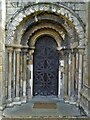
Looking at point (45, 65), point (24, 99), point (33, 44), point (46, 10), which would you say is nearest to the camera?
Result: point (46, 10)

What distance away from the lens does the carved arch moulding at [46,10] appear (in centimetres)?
794

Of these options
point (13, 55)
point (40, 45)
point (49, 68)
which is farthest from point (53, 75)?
point (13, 55)

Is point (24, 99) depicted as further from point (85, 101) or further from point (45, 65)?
point (85, 101)

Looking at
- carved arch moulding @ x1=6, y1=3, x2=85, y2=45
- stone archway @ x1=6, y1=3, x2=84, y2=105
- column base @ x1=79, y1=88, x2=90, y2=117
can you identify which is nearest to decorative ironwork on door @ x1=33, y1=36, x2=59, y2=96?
stone archway @ x1=6, y1=3, x2=84, y2=105

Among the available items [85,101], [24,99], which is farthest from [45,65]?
[85,101]

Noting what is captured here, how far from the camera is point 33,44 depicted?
910cm

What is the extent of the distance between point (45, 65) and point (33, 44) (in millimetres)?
941

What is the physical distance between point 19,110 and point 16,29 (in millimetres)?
2651

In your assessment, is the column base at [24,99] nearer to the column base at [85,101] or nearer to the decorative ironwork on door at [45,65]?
the decorative ironwork on door at [45,65]

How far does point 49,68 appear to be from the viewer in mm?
9383

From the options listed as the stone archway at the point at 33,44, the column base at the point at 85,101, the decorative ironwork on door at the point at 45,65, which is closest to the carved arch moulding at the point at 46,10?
the stone archway at the point at 33,44

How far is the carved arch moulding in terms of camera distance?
7.94 m

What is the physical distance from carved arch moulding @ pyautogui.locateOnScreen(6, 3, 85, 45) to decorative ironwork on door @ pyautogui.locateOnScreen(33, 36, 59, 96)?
1.55m

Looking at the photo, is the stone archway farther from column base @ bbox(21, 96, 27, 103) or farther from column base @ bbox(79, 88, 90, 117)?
column base @ bbox(79, 88, 90, 117)
